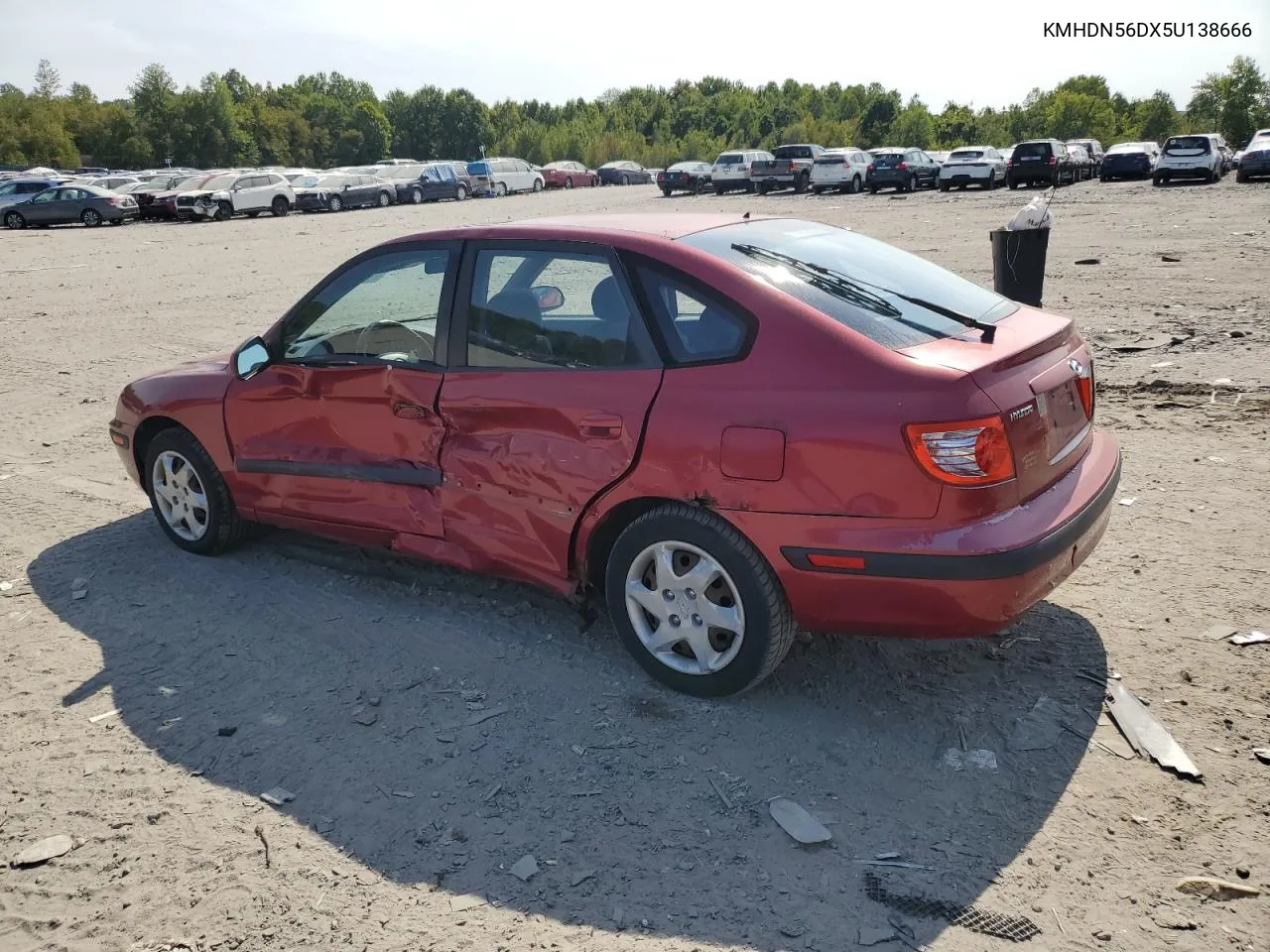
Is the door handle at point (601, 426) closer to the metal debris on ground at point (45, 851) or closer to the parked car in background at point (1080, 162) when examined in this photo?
the metal debris on ground at point (45, 851)

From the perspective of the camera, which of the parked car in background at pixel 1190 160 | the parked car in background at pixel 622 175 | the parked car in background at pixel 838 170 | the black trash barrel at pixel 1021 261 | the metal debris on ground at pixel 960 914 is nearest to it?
the metal debris on ground at pixel 960 914

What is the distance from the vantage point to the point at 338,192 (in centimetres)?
3897

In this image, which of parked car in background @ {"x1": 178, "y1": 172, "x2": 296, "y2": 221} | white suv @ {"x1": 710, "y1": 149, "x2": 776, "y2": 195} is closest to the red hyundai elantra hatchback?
parked car in background @ {"x1": 178, "y1": 172, "x2": 296, "y2": 221}

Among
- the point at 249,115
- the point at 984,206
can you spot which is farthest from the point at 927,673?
the point at 249,115

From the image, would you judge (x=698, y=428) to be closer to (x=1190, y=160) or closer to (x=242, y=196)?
(x=242, y=196)

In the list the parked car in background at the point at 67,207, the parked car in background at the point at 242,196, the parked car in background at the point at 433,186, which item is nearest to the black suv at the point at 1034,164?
the parked car in background at the point at 433,186

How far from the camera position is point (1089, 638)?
13.3ft

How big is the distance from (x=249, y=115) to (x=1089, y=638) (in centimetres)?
10033

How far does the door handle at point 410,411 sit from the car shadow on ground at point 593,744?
890 mm

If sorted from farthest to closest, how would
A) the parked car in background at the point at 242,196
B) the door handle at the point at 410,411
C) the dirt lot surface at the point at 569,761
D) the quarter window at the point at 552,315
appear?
the parked car in background at the point at 242,196, the door handle at the point at 410,411, the quarter window at the point at 552,315, the dirt lot surface at the point at 569,761

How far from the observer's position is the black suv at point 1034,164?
113 feet

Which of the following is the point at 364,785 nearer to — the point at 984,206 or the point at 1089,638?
the point at 1089,638

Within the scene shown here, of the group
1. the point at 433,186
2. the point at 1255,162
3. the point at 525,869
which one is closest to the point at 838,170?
the point at 1255,162

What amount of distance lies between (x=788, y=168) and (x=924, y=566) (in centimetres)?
3847
